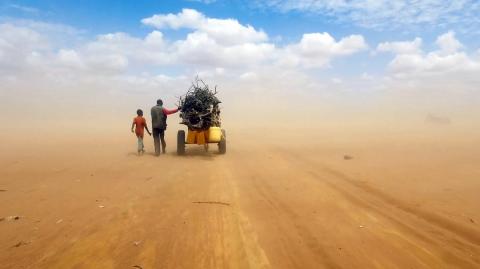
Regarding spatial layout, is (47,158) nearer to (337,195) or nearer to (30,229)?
(30,229)

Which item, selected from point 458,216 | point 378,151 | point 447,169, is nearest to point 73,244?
point 458,216

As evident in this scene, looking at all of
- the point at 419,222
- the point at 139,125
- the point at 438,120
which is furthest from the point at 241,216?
the point at 438,120

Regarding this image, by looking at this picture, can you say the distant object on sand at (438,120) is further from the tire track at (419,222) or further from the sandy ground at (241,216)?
the tire track at (419,222)

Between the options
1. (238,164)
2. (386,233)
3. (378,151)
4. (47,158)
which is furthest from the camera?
(378,151)

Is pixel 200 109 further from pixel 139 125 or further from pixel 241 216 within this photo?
pixel 241 216

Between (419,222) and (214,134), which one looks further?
(214,134)

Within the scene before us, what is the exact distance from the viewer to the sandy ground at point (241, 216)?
460 centimetres

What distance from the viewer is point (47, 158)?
1394 centimetres

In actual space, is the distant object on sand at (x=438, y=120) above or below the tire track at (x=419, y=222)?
above

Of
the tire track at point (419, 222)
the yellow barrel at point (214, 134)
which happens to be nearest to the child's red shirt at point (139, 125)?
the yellow barrel at point (214, 134)

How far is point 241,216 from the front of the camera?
Answer: 246 inches

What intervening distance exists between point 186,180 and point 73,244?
181 inches

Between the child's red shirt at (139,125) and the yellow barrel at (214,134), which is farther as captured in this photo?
the child's red shirt at (139,125)

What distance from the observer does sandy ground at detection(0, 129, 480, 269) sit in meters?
4.60
